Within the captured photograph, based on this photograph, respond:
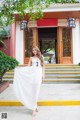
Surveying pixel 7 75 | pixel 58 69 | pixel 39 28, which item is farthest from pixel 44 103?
pixel 39 28

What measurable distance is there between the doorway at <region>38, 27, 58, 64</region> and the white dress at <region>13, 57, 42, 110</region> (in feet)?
37.3

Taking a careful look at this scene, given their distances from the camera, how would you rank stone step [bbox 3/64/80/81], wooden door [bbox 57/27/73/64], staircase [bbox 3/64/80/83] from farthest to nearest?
wooden door [bbox 57/27/73/64] → stone step [bbox 3/64/80/81] → staircase [bbox 3/64/80/83]

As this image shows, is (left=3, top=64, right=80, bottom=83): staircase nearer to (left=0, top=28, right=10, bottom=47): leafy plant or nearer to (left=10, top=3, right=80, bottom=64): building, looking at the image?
(left=10, top=3, right=80, bottom=64): building

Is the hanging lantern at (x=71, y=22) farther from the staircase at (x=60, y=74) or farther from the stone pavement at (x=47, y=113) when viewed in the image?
the stone pavement at (x=47, y=113)

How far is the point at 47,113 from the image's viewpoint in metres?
6.70

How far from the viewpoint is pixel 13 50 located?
54.8ft

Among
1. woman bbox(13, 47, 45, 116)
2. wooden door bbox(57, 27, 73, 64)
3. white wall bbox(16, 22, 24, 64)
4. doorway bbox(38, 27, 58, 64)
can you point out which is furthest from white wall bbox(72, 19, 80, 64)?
woman bbox(13, 47, 45, 116)

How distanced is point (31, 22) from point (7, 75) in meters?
4.81

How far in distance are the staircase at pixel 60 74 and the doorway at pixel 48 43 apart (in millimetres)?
3388

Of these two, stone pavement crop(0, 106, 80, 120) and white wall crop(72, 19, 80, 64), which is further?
white wall crop(72, 19, 80, 64)

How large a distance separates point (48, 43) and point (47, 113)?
48.1 ft

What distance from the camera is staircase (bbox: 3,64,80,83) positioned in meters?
12.7

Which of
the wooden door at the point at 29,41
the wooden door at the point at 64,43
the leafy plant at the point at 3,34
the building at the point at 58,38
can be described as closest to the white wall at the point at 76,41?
the building at the point at 58,38

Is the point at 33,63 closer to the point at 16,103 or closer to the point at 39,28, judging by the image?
the point at 16,103
